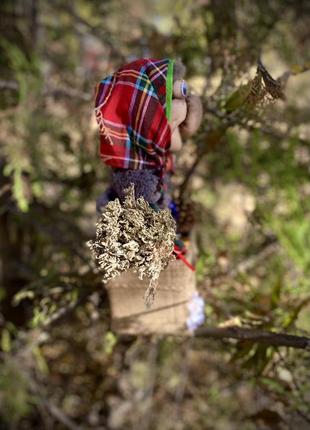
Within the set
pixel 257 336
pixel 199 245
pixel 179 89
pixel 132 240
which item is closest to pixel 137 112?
pixel 179 89

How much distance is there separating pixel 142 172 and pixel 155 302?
471 millimetres

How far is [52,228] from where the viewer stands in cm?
241

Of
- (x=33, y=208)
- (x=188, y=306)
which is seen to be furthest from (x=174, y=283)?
(x=33, y=208)

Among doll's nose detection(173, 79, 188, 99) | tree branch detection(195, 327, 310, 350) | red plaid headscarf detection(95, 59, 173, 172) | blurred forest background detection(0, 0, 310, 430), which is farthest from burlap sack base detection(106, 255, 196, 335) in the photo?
doll's nose detection(173, 79, 188, 99)

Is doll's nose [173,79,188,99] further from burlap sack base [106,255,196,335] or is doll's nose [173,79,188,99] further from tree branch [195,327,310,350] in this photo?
tree branch [195,327,310,350]

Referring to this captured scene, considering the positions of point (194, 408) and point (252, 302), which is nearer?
point (252, 302)

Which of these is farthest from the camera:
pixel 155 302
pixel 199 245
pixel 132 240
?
pixel 199 245

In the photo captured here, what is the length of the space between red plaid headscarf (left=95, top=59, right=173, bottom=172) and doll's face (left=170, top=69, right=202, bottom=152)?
0.11ft

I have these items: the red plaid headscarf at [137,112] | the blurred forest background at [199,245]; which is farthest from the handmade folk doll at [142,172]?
the blurred forest background at [199,245]

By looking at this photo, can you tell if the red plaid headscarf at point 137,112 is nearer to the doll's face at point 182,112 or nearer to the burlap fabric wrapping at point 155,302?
the doll's face at point 182,112

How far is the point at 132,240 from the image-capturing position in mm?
971

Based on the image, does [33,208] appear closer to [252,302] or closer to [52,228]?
[52,228]

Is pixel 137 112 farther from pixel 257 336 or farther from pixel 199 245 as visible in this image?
pixel 199 245

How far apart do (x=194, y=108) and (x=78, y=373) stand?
2.41 m
